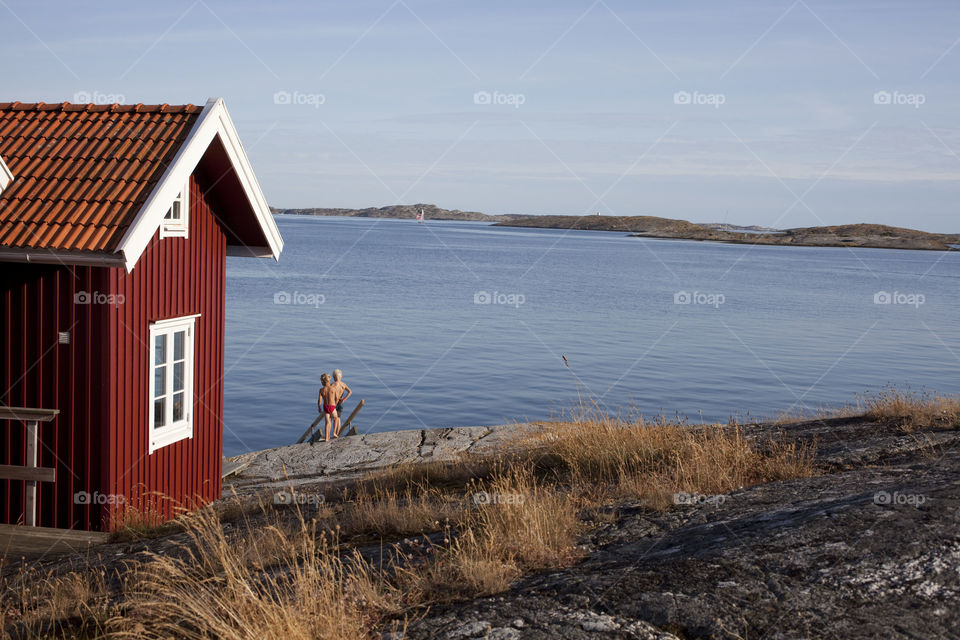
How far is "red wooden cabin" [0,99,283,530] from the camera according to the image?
9.64m

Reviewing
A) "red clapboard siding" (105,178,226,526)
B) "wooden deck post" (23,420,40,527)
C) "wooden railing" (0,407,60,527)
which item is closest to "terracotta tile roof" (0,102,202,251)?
"red clapboard siding" (105,178,226,526)

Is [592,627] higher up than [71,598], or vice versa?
[592,627]

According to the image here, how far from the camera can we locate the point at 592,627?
15.3ft

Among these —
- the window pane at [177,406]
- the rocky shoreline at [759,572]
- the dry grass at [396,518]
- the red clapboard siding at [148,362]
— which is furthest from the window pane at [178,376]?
the dry grass at [396,518]

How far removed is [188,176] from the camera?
10.5 meters

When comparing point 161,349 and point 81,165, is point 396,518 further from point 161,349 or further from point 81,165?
point 81,165

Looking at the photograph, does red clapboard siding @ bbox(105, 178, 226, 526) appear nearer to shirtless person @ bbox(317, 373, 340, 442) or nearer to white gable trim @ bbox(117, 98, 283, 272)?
→ white gable trim @ bbox(117, 98, 283, 272)

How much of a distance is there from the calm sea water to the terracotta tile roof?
1109 cm

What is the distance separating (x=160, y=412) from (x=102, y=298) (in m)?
2.11

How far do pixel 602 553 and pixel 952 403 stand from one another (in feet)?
27.0

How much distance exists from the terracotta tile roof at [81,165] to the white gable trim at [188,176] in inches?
9.4

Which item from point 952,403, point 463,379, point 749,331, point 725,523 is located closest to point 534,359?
point 463,379

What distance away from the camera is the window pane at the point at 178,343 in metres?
11.6

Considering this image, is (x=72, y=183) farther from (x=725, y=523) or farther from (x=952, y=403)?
(x=952, y=403)
